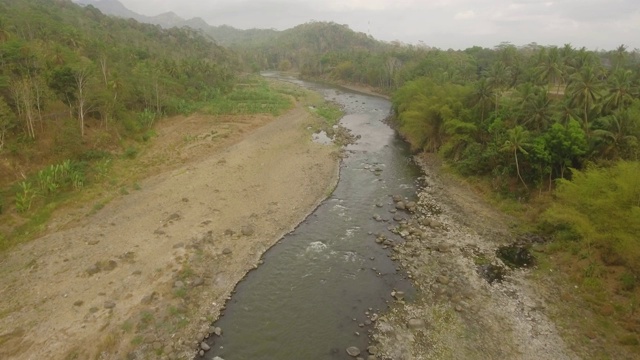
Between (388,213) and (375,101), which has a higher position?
(375,101)

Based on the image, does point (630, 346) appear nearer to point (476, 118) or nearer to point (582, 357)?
point (582, 357)

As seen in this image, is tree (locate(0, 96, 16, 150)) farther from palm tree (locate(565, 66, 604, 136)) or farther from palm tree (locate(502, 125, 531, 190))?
palm tree (locate(565, 66, 604, 136))

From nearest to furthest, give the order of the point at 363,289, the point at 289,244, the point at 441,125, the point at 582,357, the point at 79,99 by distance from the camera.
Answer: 1. the point at 582,357
2. the point at 363,289
3. the point at 289,244
4. the point at 79,99
5. the point at 441,125

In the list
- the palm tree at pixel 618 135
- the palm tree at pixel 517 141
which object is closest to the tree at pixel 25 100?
the palm tree at pixel 517 141

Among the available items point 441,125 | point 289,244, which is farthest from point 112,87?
point 441,125

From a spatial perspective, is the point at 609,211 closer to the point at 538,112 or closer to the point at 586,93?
the point at 538,112

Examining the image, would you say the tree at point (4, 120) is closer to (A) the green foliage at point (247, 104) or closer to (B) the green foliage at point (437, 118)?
(A) the green foliage at point (247, 104)
